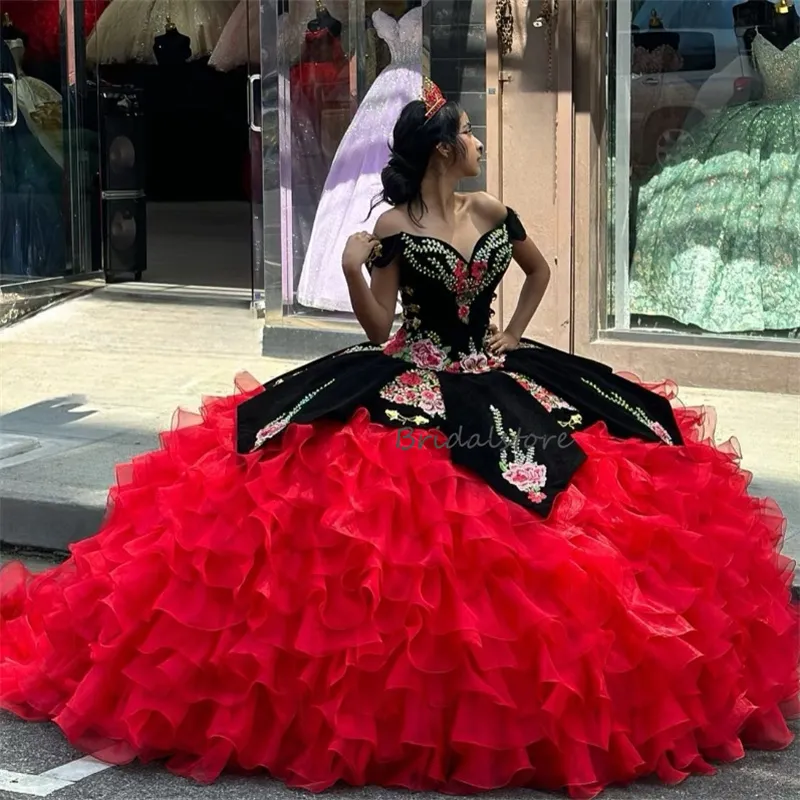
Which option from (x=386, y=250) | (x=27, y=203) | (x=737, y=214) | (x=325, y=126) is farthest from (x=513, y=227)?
(x=27, y=203)

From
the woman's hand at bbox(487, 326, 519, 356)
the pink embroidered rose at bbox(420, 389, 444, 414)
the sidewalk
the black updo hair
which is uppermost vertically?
the black updo hair

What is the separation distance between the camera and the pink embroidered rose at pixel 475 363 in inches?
190

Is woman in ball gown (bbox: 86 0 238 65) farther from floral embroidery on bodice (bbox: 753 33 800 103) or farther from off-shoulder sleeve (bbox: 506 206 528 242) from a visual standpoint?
off-shoulder sleeve (bbox: 506 206 528 242)

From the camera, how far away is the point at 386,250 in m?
4.77

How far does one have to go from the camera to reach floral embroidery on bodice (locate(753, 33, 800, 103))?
29.6ft

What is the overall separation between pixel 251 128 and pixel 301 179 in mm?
945

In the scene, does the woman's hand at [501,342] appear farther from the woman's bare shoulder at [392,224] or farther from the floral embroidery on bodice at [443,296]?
the woman's bare shoulder at [392,224]

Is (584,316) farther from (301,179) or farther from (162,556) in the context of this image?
(162,556)

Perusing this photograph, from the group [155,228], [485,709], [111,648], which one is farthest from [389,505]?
[155,228]

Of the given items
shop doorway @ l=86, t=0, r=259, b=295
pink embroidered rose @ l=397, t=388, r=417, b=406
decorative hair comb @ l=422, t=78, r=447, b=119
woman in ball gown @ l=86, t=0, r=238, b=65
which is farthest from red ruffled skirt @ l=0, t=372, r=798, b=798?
woman in ball gown @ l=86, t=0, r=238, b=65

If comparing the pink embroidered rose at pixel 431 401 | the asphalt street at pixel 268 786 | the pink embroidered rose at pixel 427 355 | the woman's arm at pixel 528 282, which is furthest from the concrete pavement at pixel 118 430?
the woman's arm at pixel 528 282

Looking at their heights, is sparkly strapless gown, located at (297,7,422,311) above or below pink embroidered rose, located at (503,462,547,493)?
above

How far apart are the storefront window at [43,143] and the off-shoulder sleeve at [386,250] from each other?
7.89 m

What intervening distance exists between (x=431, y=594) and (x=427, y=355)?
0.99 meters
